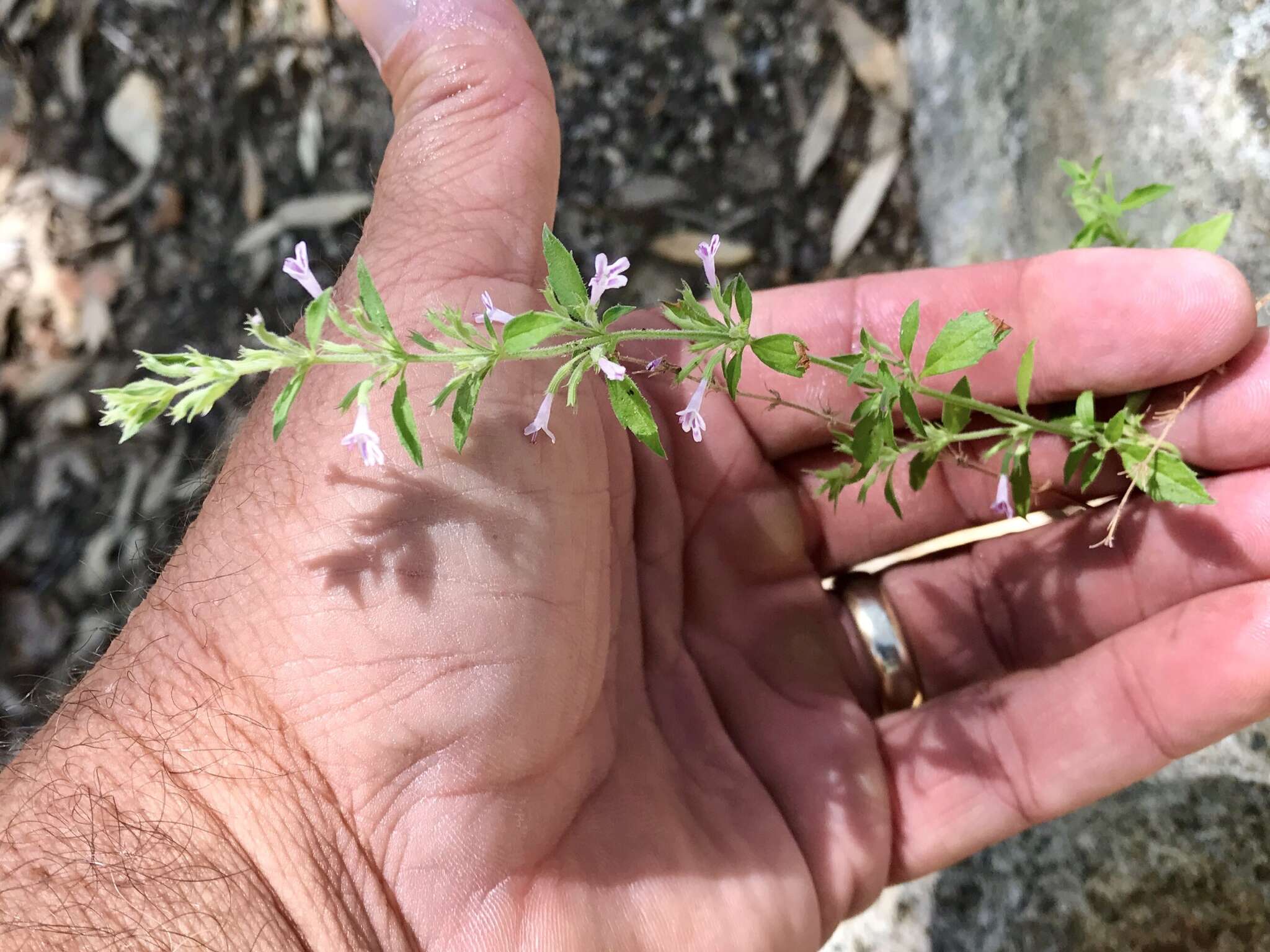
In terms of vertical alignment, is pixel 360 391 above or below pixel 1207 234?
above

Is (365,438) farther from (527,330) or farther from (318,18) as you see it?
(318,18)

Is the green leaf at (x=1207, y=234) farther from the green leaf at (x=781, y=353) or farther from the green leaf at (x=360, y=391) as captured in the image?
the green leaf at (x=360, y=391)

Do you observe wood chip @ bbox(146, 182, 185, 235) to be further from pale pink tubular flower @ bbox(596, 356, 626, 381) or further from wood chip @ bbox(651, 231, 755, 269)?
pale pink tubular flower @ bbox(596, 356, 626, 381)

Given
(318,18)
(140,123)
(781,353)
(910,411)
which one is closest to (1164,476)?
(910,411)

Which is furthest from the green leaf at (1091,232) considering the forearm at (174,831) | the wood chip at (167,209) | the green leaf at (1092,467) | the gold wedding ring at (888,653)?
the wood chip at (167,209)

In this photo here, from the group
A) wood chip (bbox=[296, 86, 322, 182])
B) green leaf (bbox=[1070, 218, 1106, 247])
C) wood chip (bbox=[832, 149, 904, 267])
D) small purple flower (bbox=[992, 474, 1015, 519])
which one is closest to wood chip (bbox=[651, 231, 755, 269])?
wood chip (bbox=[832, 149, 904, 267])

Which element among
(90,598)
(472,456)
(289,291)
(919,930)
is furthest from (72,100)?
(919,930)
